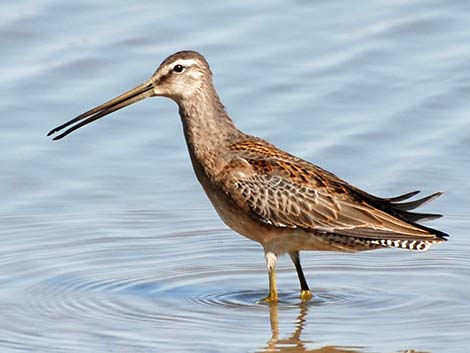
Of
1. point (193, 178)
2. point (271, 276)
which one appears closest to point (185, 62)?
point (271, 276)

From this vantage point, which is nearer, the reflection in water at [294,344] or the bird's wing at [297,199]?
the reflection in water at [294,344]

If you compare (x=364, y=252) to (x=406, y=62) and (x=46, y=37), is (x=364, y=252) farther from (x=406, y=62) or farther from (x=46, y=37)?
(x=46, y=37)

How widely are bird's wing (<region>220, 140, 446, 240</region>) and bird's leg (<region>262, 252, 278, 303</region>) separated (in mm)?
167

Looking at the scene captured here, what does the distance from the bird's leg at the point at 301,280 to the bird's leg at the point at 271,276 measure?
0.37ft

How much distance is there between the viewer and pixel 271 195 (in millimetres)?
7516

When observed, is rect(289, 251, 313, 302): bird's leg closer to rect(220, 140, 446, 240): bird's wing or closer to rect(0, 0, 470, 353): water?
rect(0, 0, 470, 353): water

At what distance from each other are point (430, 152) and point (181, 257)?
2055mm

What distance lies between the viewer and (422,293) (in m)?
7.43

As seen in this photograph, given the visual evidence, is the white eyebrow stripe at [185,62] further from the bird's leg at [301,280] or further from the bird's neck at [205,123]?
the bird's leg at [301,280]

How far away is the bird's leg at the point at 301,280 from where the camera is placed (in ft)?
24.6

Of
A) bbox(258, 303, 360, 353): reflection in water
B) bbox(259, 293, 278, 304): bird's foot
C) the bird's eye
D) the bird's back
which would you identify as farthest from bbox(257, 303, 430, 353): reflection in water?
the bird's eye

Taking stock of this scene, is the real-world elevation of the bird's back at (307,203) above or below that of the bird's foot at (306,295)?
above

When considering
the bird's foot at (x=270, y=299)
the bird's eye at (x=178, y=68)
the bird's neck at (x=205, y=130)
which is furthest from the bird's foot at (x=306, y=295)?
the bird's eye at (x=178, y=68)

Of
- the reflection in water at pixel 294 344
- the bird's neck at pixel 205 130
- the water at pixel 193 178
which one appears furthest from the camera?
the bird's neck at pixel 205 130
